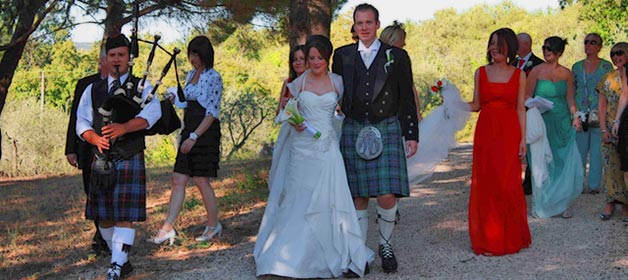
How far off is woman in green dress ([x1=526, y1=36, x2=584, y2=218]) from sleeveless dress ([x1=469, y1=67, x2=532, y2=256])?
1.71 m

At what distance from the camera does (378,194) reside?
6215 millimetres

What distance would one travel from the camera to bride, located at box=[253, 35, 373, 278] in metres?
6.03

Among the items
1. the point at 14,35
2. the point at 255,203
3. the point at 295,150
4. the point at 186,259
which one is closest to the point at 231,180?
the point at 255,203

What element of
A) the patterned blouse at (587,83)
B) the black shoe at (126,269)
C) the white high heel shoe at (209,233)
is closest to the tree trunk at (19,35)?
the white high heel shoe at (209,233)

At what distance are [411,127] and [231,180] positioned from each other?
6977mm

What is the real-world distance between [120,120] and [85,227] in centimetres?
411

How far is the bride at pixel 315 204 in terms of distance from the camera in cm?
603

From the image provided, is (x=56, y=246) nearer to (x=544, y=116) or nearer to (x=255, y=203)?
(x=255, y=203)

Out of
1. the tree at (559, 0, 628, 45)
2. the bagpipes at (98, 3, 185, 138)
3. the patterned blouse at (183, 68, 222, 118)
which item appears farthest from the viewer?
the tree at (559, 0, 628, 45)

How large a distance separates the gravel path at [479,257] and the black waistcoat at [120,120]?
3.72 ft

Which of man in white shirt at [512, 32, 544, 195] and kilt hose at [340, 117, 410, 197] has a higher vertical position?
man in white shirt at [512, 32, 544, 195]

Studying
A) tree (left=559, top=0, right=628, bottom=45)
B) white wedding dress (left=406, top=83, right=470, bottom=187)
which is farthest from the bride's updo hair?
tree (left=559, top=0, right=628, bottom=45)

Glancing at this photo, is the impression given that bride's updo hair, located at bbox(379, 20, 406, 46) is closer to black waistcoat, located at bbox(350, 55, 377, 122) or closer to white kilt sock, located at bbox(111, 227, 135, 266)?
black waistcoat, located at bbox(350, 55, 377, 122)

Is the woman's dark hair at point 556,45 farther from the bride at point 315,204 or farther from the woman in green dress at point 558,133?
the bride at point 315,204
